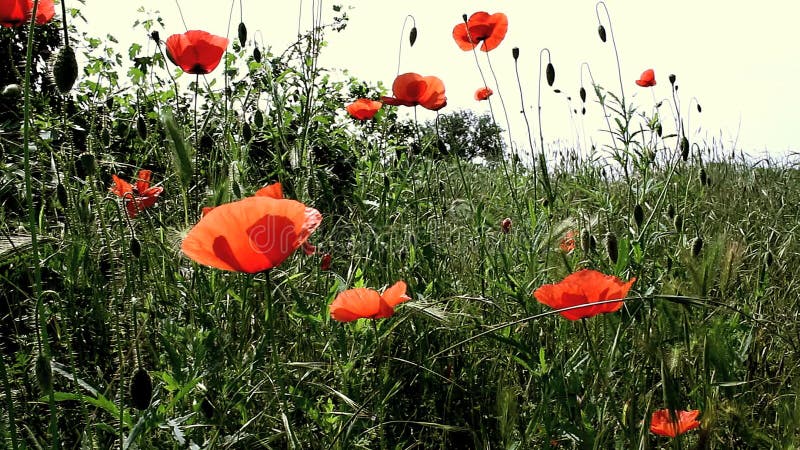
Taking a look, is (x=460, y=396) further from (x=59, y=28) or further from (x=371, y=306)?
(x=59, y=28)

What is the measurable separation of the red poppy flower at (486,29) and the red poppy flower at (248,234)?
169 cm

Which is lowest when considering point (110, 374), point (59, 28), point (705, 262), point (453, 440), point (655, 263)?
point (453, 440)

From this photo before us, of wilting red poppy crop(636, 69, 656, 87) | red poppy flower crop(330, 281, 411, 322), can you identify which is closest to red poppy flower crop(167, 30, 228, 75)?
red poppy flower crop(330, 281, 411, 322)

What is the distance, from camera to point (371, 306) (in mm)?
1370

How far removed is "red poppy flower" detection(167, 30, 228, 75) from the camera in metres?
1.92

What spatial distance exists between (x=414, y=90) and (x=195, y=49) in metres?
0.80

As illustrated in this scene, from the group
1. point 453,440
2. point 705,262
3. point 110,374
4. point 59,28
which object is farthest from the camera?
point 59,28

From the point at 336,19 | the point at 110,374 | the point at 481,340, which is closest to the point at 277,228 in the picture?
the point at 481,340

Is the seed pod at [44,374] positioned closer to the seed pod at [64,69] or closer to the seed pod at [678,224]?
the seed pod at [64,69]

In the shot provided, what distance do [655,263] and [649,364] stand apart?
21.7 inches

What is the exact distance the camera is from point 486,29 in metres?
2.58

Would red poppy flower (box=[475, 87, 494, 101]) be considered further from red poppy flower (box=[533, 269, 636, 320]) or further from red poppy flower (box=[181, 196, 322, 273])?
red poppy flower (box=[181, 196, 322, 273])

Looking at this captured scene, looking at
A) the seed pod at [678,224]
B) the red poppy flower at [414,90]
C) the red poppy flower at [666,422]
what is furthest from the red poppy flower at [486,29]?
the red poppy flower at [666,422]

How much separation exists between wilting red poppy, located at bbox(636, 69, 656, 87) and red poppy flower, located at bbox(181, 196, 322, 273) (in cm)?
318
